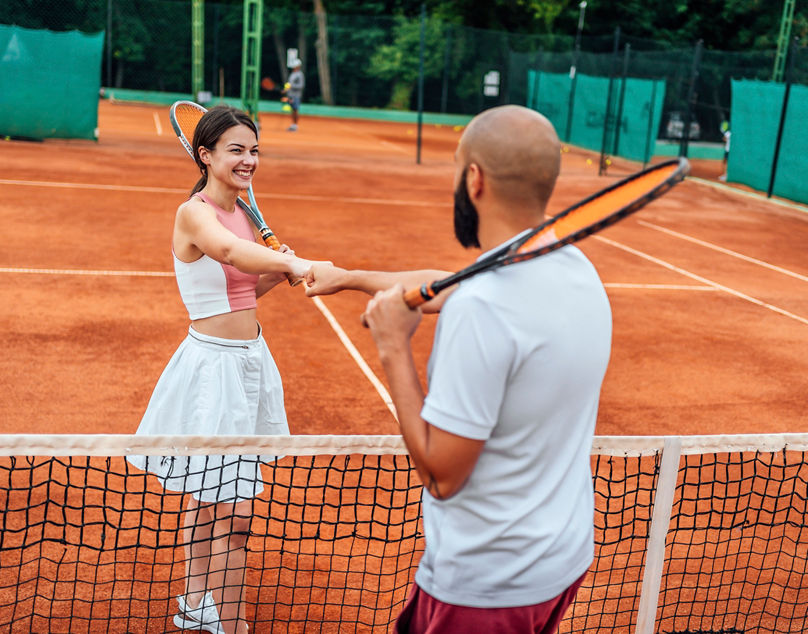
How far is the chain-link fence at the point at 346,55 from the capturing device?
32.3 meters

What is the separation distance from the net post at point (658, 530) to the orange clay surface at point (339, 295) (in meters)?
2.78

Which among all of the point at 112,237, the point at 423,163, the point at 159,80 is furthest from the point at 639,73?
the point at 112,237

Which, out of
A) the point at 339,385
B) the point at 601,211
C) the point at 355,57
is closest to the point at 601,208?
the point at 601,211

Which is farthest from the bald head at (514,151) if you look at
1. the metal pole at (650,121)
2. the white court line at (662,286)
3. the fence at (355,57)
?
the fence at (355,57)

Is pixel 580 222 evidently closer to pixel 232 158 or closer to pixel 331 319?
pixel 232 158

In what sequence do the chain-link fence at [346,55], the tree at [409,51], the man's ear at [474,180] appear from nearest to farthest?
the man's ear at [474,180], the chain-link fence at [346,55], the tree at [409,51]

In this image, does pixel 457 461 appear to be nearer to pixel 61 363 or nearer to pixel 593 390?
pixel 593 390

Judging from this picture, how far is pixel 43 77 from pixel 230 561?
17.5 m

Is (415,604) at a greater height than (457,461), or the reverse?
(457,461)

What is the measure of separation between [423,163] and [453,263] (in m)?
11.4

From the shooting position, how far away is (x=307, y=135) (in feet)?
89.9

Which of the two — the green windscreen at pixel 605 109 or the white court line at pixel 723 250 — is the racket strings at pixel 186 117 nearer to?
the white court line at pixel 723 250

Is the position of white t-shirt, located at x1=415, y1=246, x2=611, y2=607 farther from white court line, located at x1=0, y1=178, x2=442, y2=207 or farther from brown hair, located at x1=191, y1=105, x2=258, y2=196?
white court line, located at x1=0, y1=178, x2=442, y2=207

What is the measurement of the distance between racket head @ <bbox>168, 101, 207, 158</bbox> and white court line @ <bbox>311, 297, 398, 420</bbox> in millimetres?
2410
